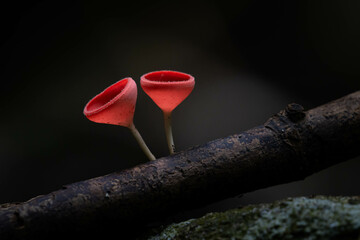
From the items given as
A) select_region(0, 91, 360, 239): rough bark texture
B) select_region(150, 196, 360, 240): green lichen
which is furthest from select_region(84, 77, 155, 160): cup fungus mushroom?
select_region(150, 196, 360, 240): green lichen

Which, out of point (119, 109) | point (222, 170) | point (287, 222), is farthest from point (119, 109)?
point (287, 222)

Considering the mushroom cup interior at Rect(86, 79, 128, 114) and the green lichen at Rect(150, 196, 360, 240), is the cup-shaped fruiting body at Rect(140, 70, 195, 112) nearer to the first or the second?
the mushroom cup interior at Rect(86, 79, 128, 114)

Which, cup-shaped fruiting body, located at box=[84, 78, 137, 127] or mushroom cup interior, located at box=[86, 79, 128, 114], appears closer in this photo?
cup-shaped fruiting body, located at box=[84, 78, 137, 127]

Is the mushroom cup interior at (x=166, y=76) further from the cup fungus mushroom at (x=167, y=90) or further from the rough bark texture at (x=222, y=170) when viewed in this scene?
the rough bark texture at (x=222, y=170)

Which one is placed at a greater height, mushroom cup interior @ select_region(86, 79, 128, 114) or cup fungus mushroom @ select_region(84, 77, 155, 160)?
mushroom cup interior @ select_region(86, 79, 128, 114)

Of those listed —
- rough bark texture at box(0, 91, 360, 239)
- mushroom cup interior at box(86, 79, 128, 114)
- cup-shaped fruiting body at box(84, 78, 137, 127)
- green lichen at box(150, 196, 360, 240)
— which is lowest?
green lichen at box(150, 196, 360, 240)

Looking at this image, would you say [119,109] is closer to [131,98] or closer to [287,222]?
[131,98]

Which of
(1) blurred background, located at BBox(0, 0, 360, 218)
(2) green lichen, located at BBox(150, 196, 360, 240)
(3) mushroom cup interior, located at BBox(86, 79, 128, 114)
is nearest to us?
(2) green lichen, located at BBox(150, 196, 360, 240)
